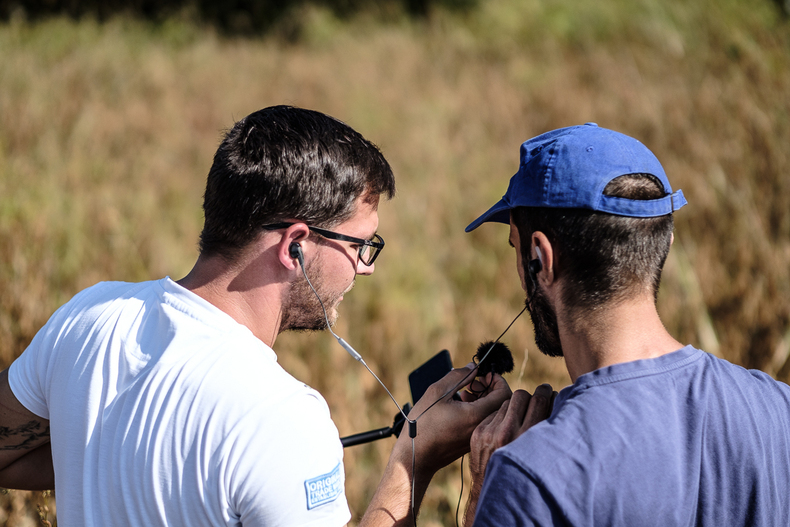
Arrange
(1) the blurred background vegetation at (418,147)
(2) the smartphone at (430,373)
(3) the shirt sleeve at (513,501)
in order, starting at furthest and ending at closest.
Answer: (1) the blurred background vegetation at (418,147), (2) the smartphone at (430,373), (3) the shirt sleeve at (513,501)

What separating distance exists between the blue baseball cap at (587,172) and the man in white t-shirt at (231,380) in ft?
1.94

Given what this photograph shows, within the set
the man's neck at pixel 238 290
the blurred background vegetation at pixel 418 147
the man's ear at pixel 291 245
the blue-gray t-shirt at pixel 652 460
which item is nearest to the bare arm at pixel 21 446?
the blurred background vegetation at pixel 418 147

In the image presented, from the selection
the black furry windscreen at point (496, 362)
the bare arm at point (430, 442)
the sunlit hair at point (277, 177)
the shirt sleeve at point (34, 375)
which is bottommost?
the bare arm at point (430, 442)

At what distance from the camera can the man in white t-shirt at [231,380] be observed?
146 centimetres

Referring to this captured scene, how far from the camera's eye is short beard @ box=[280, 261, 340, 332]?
6.53ft

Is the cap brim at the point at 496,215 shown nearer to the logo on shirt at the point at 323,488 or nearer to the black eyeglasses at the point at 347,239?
the black eyeglasses at the point at 347,239

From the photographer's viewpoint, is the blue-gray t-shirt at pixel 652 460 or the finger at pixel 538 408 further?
the finger at pixel 538 408

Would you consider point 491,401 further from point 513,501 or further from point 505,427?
point 513,501

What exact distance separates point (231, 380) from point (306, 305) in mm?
538

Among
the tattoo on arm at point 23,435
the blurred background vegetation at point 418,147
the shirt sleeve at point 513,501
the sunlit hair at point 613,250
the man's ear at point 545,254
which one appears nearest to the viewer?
the shirt sleeve at point 513,501

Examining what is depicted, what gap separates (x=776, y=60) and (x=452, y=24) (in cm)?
762

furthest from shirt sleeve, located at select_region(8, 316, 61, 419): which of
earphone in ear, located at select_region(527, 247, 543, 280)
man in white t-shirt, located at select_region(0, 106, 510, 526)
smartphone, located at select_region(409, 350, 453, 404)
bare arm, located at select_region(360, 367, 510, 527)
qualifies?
earphone in ear, located at select_region(527, 247, 543, 280)

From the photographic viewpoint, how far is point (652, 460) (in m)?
1.35

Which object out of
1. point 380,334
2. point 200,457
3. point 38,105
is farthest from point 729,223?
point 38,105
